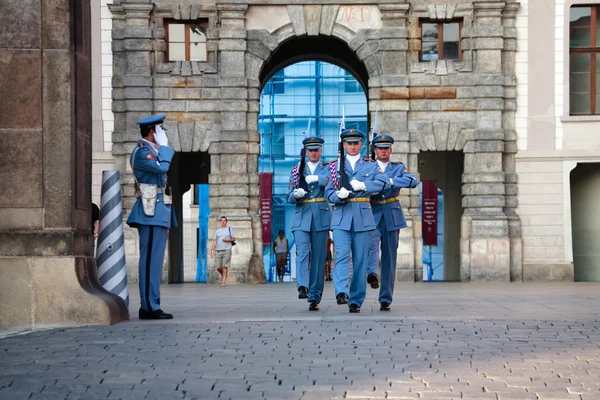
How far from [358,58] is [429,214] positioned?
39.1ft

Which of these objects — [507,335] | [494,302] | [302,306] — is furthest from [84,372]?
[494,302]

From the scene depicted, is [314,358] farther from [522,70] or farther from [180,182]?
[180,182]

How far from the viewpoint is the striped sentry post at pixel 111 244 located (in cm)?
1327

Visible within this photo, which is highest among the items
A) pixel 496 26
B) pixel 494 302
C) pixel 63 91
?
pixel 496 26

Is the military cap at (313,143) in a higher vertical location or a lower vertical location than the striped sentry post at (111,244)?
higher

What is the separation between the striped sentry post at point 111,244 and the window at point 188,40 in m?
17.7

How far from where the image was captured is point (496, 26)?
30.4m

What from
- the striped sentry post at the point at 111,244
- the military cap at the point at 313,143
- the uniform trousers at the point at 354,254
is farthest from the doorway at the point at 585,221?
the striped sentry post at the point at 111,244

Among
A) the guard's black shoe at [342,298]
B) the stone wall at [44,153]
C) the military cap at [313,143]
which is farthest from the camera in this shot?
the military cap at [313,143]

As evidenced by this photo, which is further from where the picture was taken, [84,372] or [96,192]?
[96,192]

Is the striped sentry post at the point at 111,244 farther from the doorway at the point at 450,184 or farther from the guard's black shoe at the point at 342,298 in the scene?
the doorway at the point at 450,184

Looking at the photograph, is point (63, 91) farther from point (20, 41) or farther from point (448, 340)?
point (448, 340)

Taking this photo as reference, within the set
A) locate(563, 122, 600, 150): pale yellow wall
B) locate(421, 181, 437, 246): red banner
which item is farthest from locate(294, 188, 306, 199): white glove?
locate(421, 181, 437, 246): red banner

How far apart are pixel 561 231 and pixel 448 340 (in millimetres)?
20580
